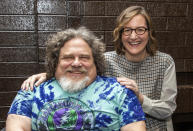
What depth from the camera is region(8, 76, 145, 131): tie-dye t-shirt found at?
1.65 meters

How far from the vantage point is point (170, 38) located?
282 centimetres

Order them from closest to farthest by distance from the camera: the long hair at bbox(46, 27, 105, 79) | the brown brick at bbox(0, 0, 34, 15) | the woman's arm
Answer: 1. the long hair at bbox(46, 27, 105, 79)
2. the woman's arm
3. the brown brick at bbox(0, 0, 34, 15)

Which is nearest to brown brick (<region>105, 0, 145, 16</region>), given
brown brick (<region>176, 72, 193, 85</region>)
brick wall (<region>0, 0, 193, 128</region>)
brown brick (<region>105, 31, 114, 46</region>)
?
brick wall (<region>0, 0, 193, 128</region>)

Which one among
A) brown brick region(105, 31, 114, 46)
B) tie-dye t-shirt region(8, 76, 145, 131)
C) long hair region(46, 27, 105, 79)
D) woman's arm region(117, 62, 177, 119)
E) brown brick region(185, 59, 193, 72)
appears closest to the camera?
tie-dye t-shirt region(8, 76, 145, 131)

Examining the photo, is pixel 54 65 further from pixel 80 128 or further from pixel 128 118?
pixel 128 118

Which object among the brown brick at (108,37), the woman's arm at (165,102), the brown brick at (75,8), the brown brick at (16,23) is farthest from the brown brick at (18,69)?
the woman's arm at (165,102)

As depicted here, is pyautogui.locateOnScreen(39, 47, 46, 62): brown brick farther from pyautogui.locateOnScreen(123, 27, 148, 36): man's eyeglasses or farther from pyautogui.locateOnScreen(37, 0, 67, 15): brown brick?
pyautogui.locateOnScreen(123, 27, 148, 36): man's eyeglasses

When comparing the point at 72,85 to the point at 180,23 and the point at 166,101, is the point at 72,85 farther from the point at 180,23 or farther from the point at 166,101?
the point at 180,23

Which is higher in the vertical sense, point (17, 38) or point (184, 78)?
point (17, 38)

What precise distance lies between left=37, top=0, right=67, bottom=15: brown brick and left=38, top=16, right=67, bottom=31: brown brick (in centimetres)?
7

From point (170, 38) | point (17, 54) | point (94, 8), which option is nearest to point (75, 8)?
point (94, 8)

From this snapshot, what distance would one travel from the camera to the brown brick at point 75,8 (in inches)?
104

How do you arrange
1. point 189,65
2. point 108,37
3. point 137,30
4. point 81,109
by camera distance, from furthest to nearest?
1. point 189,65
2. point 108,37
3. point 137,30
4. point 81,109

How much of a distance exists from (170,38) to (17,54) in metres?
1.79
